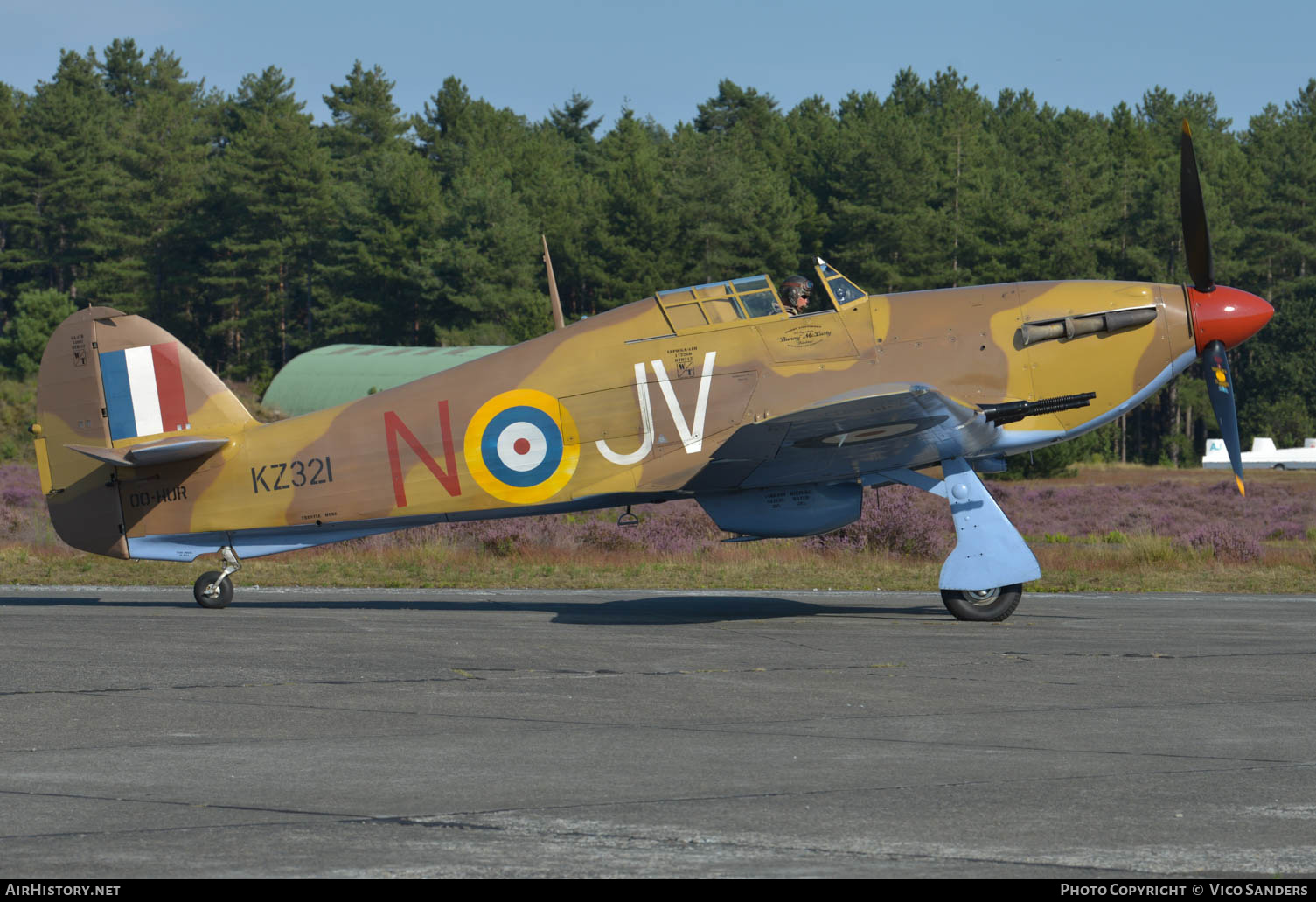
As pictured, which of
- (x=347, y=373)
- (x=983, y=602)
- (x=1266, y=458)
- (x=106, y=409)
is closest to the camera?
(x=983, y=602)

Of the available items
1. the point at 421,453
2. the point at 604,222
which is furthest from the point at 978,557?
the point at 604,222

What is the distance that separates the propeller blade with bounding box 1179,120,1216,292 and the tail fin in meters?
10.3

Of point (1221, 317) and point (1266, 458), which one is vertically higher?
point (1221, 317)

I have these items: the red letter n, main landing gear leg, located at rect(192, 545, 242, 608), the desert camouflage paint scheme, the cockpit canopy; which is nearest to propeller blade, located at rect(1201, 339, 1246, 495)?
the desert camouflage paint scheme

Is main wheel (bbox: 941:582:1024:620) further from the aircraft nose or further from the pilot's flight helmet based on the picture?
the pilot's flight helmet

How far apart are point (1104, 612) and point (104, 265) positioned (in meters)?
85.0

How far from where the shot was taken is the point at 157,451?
47.9 feet

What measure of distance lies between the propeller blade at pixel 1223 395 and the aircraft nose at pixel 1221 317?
103mm

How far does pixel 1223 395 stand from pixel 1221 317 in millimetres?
1017

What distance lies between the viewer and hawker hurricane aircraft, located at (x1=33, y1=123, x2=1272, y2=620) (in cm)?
1376

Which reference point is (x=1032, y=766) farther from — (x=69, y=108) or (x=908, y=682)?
(x=69, y=108)

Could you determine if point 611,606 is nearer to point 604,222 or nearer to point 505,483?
point 505,483

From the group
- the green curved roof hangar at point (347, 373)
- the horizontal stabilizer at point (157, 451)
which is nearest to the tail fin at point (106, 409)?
the horizontal stabilizer at point (157, 451)
